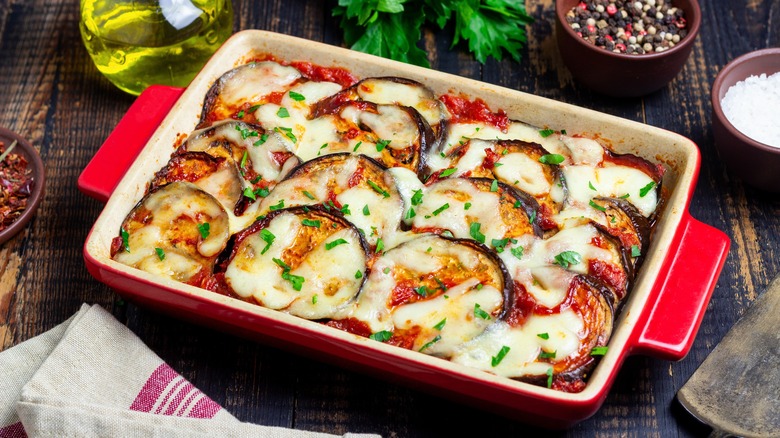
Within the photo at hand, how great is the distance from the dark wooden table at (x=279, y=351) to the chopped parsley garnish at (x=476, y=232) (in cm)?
62

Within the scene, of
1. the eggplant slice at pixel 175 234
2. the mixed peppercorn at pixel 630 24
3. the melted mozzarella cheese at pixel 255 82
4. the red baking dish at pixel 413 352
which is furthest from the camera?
the mixed peppercorn at pixel 630 24

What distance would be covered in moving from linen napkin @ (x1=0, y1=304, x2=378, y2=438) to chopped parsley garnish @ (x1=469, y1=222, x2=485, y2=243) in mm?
787

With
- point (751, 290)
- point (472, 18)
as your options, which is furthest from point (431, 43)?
point (751, 290)

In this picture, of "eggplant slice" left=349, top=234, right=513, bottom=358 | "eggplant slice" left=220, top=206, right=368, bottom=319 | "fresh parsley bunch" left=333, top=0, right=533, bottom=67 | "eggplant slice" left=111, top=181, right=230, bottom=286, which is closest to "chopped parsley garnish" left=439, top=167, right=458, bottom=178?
"eggplant slice" left=349, top=234, right=513, bottom=358

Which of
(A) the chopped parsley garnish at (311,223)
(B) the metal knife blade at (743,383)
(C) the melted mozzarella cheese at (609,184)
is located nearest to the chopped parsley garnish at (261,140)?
(A) the chopped parsley garnish at (311,223)

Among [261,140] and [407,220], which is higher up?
[261,140]

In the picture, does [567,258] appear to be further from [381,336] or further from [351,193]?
[351,193]

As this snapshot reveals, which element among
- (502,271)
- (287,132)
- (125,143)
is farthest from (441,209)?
(125,143)

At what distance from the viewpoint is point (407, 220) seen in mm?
3455

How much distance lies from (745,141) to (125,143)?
7.99 ft

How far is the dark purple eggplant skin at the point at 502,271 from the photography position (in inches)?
123

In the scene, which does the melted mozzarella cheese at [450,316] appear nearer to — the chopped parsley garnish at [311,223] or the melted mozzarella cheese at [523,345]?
the melted mozzarella cheese at [523,345]

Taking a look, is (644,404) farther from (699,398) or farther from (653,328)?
(653,328)

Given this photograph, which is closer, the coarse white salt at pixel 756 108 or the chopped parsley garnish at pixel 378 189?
the chopped parsley garnish at pixel 378 189
